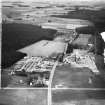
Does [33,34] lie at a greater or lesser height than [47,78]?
greater

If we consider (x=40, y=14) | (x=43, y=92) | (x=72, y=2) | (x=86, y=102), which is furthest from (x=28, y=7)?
(x=86, y=102)

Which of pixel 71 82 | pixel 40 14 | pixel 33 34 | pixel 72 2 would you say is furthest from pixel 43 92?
pixel 72 2

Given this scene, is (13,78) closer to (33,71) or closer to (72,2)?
(33,71)

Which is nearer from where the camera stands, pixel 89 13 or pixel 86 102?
pixel 86 102

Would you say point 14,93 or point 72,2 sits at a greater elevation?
point 72,2

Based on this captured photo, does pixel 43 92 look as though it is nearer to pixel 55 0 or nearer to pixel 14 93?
pixel 14 93

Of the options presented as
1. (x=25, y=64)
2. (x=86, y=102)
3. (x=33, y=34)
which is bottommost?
(x=86, y=102)
